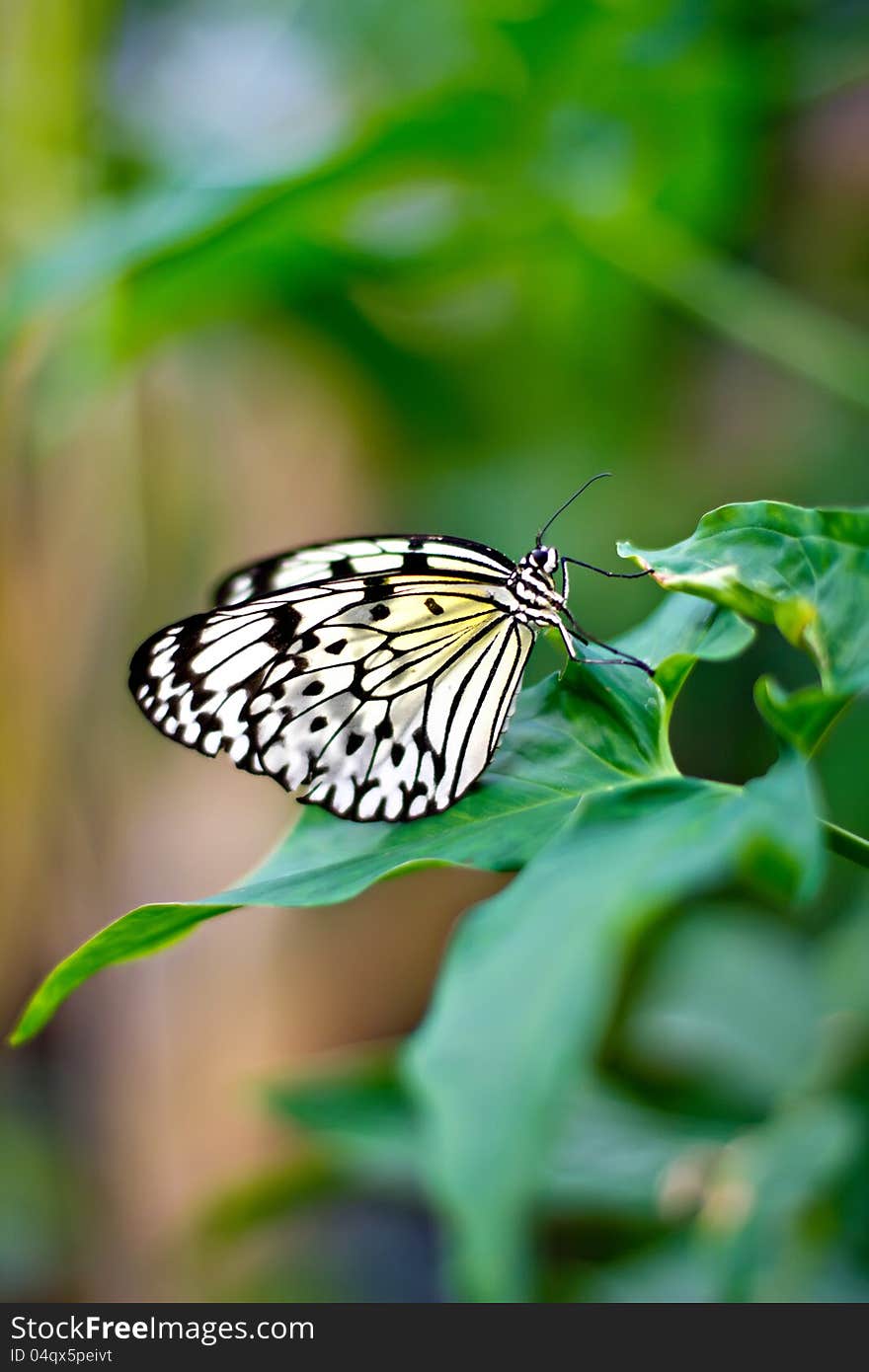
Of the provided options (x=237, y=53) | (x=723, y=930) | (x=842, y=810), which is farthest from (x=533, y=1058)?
(x=237, y=53)

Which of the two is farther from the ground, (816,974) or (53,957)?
(816,974)

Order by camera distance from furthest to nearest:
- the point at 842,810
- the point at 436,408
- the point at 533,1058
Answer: the point at 436,408
the point at 842,810
the point at 533,1058

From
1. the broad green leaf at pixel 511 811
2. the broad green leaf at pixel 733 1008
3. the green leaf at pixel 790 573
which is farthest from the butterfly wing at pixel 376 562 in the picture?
the broad green leaf at pixel 733 1008

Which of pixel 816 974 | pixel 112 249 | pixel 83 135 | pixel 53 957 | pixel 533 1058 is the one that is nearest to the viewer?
pixel 533 1058

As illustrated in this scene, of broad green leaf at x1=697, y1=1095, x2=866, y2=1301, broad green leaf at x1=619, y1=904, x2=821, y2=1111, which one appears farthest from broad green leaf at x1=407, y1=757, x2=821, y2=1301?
broad green leaf at x1=619, y1=904, x2=821, y2=1111

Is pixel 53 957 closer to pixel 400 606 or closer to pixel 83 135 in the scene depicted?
pixel 83 135

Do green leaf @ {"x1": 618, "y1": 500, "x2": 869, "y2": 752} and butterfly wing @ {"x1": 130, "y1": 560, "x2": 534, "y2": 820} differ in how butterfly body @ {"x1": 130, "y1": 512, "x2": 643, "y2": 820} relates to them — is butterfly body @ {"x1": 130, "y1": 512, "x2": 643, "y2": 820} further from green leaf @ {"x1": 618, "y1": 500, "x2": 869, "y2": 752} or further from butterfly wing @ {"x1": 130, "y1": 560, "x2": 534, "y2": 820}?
green leaf @ {"x1": 618, "y1": 500, "x2": 869, "y2": 752}
